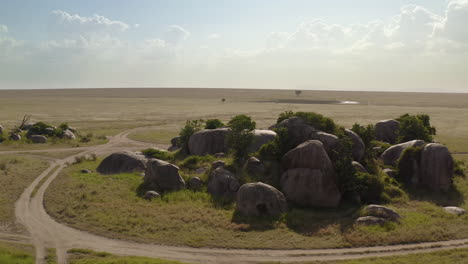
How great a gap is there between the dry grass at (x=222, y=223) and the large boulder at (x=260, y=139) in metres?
11.1

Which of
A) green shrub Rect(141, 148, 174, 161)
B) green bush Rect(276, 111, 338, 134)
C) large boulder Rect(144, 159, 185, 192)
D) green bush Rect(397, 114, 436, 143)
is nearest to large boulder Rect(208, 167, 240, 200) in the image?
large boulder Rect(144, 159, 185, 192)

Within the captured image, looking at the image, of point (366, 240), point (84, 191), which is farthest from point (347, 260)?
point (84, 191)

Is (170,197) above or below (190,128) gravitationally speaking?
below

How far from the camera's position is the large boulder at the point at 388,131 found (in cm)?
5572

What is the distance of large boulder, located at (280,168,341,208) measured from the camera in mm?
32656

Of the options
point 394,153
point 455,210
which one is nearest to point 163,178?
point 455,210

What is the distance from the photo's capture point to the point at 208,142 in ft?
166

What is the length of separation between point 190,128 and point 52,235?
1195 inches

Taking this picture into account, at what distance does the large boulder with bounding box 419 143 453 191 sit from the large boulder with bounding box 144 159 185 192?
1010 inches

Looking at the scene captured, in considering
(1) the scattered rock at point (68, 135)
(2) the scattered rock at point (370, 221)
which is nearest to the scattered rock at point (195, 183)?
(2) the scattered rock at point (370, 221)

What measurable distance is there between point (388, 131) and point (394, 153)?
1299 cm

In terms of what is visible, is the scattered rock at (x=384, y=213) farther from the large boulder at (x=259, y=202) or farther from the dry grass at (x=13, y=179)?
the dry grass at (x=13, y=179)

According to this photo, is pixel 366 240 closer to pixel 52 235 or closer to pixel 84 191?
pixel 52 235

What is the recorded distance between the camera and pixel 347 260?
22750mm
